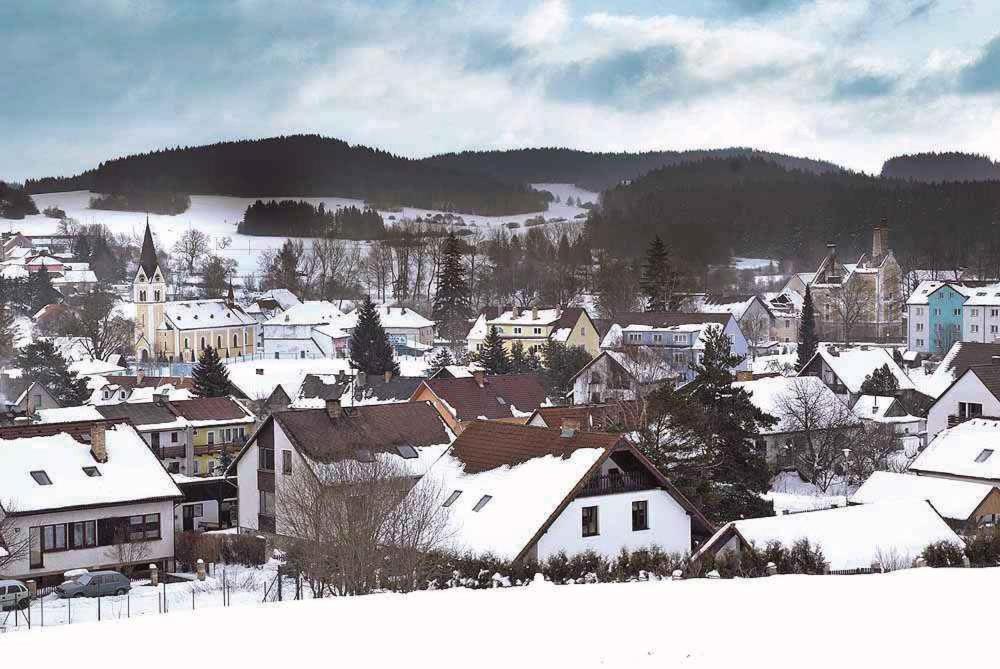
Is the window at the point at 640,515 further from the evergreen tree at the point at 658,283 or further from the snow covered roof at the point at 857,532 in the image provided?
the evergreen tree at the point at 658,283

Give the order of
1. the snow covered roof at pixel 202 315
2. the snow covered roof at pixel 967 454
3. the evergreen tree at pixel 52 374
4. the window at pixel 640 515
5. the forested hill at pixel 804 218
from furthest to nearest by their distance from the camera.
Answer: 1. the forested hill at pixel 804 218
2. the snow covered roof at pixel 202 315
3. the evergreen tree at pixel 52 374
4. the snow covered roof at pixel 967 454
5. the window at pixel 640 515

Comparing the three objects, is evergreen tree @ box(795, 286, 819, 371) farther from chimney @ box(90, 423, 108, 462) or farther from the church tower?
chimney @ box(90, 423, 108, 462)

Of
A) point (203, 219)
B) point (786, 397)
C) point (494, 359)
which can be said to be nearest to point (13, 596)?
point (786, 397)

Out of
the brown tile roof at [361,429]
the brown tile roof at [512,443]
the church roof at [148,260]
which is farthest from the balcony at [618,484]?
the church roof at [148,260]

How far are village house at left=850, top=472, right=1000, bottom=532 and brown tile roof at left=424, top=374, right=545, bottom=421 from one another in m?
15.0

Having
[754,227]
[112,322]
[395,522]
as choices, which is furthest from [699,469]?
[754,227]

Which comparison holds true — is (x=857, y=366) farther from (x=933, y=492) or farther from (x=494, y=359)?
(x=933, y=492)

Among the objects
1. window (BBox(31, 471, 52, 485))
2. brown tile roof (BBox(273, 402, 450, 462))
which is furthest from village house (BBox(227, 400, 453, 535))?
window (BBox(31, 471, 52, 485))

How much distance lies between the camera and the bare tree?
3875cm

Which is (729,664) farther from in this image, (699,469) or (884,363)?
(884,363)

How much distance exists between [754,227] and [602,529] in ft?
389

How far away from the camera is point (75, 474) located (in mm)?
27531

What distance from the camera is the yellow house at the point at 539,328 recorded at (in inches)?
2965

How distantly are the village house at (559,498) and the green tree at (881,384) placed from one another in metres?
26.2
